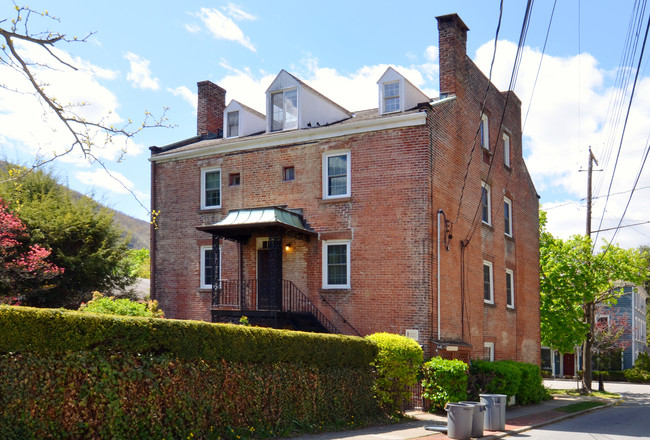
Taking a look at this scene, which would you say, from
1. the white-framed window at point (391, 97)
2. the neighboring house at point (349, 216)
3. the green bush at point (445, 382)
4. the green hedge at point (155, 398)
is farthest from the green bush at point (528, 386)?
the green hedge at point (155, 398)

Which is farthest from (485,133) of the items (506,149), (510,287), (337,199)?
(337,199)

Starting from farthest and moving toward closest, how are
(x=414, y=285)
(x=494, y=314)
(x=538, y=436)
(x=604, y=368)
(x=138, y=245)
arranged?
(x=138, y=245)
(x=604, y=368)
(x=494, y=314)
(x=414, y=285)
(x=538, y=436)

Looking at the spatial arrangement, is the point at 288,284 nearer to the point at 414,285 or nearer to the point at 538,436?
the point at 414,285

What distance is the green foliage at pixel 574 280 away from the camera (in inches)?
1187

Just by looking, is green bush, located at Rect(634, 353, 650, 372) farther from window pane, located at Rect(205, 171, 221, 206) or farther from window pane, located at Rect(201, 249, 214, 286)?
window pane, located at Rect(205, 171, 221, 206)

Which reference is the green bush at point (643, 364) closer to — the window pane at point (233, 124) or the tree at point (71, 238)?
the window pane at point (233, 124)

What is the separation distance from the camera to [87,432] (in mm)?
9672

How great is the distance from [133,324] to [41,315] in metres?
1.46

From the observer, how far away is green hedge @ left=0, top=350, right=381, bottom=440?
9.23 metres

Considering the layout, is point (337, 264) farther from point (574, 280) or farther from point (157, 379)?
point (574, 280)

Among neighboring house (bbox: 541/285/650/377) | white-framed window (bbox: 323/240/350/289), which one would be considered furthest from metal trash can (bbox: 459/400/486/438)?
neighboring house (bbox: 541/285/650/377)

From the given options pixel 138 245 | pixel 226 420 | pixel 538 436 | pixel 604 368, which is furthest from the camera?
pixel 138 245

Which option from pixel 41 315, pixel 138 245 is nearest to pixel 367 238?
pixel 41 315

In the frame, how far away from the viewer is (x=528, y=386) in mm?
23188
